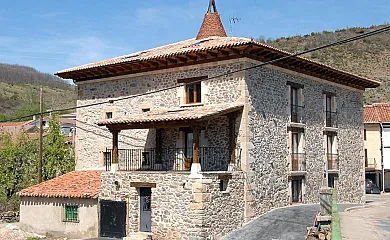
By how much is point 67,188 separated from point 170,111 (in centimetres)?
556

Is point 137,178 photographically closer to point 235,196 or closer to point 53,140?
point 235,196

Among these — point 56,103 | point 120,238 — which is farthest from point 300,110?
point 56,103

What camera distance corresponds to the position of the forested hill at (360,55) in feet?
195

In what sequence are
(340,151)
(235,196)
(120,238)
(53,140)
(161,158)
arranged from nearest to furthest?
(235,196) < (120,238) < (161,158) < (340,151) < (53,140)

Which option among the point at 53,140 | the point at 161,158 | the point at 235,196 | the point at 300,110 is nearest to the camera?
the point at 235,196

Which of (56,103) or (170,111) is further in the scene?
(56,103)

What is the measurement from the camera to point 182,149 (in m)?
A: 19.6

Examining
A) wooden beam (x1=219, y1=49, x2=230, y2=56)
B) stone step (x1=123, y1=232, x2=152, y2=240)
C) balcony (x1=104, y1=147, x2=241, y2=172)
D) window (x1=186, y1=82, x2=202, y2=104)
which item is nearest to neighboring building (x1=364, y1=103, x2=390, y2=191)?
window (x1=186, y1=82, x2=202, y2=104)

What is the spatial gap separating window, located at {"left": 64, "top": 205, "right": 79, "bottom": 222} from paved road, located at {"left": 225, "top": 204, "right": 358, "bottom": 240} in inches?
273

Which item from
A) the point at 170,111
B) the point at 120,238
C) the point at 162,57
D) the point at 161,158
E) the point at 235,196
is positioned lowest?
the point at 120,238

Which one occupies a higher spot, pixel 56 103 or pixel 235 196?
pixel 56 103

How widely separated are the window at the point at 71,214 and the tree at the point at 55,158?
987 centimetres

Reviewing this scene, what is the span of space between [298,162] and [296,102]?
2558 millimetres

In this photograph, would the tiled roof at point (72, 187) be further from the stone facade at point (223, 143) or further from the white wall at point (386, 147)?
the white wall at point (386, 147)
